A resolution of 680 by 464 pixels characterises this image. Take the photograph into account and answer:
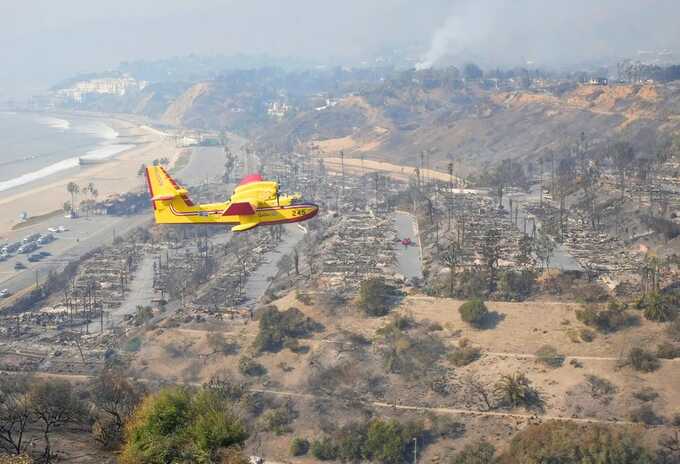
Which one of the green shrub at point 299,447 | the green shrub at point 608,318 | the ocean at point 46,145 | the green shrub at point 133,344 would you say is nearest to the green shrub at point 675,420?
the green shrub at point 608,318

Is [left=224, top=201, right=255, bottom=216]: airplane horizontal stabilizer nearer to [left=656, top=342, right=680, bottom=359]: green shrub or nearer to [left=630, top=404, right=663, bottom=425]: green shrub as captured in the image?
[left=630, top=404, right=663, bottom=425]: green shrub

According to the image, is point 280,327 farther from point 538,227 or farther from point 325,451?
point 538,227

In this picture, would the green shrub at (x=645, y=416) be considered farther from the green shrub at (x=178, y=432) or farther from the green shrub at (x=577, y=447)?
the green shrub at (x=178, y=432)

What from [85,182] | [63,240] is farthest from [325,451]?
[85,182]

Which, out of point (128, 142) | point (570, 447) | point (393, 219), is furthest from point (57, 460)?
point (128, 142)

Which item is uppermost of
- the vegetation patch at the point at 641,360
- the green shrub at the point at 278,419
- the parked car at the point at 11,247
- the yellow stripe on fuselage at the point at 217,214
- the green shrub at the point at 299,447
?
the yellow stripe on fuselage at the point at 217,214

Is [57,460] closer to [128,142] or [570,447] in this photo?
[570,447]
